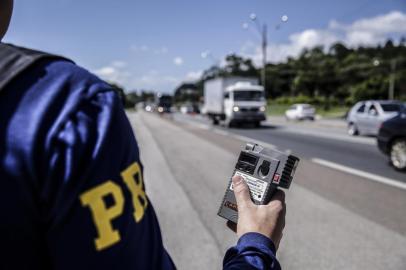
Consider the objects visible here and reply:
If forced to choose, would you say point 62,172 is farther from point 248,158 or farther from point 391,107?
point 391,107

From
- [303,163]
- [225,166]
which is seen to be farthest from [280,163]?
[303,163]

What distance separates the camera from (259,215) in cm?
127

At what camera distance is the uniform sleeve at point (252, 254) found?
1.11 meters

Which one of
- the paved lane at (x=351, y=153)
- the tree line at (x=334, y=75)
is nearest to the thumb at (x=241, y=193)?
the paved lane at (x=351, y=153)

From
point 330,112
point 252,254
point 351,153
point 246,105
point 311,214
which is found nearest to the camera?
point 252,254

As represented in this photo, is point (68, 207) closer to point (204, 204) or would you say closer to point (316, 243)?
point (316, 243)

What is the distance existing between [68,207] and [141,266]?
20 cm

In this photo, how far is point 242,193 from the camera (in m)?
1.34

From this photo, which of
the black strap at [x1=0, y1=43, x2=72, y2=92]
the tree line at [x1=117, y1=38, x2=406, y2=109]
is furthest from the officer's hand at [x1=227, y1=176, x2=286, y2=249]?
the tree line at [x1=117, y1=38, x2=406, y2=109]

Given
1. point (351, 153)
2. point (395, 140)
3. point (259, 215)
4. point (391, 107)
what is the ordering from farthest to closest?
point (391, 107) → point (351, 153) → point (395, 140) → point (259, 215)

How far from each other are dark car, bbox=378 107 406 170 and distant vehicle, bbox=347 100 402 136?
27.1ft

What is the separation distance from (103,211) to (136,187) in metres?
0.11

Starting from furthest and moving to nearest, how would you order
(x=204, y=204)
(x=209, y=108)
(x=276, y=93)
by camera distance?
1. (x=276, y=93)
2. (x=209, y=108)
3. (x=204, y=204)

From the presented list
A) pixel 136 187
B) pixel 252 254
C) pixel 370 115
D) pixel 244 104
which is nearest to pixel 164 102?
pixel 244 104
